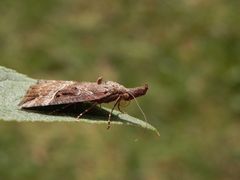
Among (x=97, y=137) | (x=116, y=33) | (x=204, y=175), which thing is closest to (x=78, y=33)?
(x=116, y=33)

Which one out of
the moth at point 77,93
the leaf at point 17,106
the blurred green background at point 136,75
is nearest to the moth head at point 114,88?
the moth at point 77,93

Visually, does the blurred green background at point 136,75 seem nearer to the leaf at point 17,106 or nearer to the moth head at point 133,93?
the moth head at point 133,93

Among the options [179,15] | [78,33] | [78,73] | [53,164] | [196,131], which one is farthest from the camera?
[179,15]

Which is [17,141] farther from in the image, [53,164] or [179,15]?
[179,15]

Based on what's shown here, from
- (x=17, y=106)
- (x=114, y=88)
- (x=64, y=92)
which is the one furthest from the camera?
(x=114, y=88)

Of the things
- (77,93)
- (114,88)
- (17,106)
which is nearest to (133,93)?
(114,88)

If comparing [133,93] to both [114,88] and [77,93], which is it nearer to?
[114,88]
